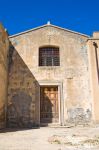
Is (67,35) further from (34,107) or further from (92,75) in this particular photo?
(34,107)

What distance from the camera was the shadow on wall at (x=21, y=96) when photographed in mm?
11570

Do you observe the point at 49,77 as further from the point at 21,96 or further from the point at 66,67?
the point at 21,96

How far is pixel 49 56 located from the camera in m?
13.3

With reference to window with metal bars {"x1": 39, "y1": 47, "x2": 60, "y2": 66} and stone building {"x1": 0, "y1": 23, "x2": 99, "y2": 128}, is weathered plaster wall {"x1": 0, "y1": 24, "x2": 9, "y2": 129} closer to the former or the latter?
stone building {"x1": 0, "y1": 23, "x2": 99, "y2": 128}

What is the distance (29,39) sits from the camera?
13.3 meters

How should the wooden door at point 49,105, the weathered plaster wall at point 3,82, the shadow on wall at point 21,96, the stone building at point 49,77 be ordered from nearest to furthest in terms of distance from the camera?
1. the weathered plaster wall at point 3,82
2. the shadow on wall at point 21,96
3. the stone building at point 49,77
4. the wooden door at point 49,105

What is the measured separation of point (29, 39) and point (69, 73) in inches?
137

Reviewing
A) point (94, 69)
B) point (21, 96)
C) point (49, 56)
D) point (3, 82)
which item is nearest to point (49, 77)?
point (49, 56)

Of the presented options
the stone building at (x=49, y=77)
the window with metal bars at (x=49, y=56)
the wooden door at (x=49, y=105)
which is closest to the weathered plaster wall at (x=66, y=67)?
the stone building at (x=49, y=77)

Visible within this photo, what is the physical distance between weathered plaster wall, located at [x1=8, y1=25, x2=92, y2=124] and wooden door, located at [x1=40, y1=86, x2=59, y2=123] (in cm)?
58

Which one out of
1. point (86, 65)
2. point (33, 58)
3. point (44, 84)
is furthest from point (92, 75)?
point (33, 58)

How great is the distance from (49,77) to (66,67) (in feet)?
4.12

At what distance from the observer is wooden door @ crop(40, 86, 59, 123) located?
39.9ft

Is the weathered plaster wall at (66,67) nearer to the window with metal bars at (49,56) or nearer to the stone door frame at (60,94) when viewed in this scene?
the stone door frame at (60,94)
